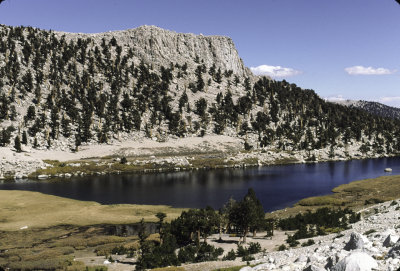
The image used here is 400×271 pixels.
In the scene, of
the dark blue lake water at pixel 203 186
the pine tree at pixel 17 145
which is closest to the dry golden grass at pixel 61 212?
the dark blue lake water at pixel 203 186

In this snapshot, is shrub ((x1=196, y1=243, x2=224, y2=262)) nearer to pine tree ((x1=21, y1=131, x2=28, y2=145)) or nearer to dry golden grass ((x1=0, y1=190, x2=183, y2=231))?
dry golden grass ((x1=0, y1=190, x2=183, y2=231))

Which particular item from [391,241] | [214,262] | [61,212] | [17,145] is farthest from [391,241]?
[17,145]

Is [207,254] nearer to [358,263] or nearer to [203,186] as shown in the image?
[358,263]

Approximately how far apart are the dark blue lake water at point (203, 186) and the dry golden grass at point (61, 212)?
737 cm

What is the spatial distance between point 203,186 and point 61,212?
46587 mm

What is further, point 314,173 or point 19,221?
point 314,173

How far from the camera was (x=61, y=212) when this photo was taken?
7000cm

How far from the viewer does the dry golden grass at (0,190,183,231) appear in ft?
204

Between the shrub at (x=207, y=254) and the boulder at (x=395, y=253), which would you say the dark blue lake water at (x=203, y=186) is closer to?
the shrub at (x=207, y=254)

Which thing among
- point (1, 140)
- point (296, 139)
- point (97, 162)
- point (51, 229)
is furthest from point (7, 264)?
point (296, 139)

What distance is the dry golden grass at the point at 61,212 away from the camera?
62.2 m

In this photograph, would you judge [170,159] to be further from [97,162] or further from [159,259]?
[159,259]

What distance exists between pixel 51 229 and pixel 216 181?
64.2m

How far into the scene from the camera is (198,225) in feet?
153
